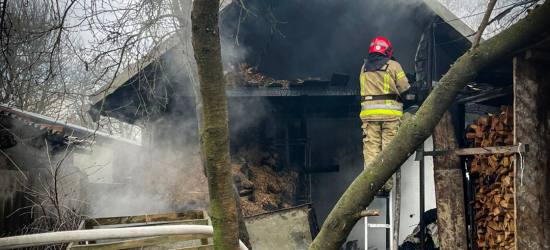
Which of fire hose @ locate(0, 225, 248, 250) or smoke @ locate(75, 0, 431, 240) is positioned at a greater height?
smoke @ locate(75, 0, 431, 240)

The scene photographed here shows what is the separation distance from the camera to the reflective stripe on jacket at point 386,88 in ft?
20.8

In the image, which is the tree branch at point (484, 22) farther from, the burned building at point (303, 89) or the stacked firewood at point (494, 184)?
the burned building at point (303, 89)

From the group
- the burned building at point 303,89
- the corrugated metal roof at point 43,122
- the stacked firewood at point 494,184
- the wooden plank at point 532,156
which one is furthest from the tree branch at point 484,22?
the burned building at point 303,89

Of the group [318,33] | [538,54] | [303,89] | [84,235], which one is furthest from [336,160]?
[84,235]

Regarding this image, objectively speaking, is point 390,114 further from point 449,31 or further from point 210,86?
point 210,86

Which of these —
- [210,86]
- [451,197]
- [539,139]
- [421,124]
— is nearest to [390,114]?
[451,197]

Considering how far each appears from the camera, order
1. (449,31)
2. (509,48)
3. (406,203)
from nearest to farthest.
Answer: (509,48) < (449,31) < (406,203)

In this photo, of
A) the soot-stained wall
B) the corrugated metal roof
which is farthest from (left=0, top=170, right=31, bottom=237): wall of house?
the soot-stained wall

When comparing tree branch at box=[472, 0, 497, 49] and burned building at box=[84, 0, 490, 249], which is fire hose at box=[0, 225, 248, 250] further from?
burned building at box=[84, 0, 490, 249]

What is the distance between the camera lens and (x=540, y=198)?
4.23 m

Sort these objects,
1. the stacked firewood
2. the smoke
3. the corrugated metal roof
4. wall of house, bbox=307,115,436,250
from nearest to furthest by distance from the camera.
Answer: the stacked firewood < the corrugated metal roof < the smoke < wall of house, bbox=307,115,436,250

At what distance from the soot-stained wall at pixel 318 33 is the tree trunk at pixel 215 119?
6.38 metres

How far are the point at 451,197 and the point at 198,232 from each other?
4284mm

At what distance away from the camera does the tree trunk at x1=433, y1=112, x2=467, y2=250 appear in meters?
5.48
